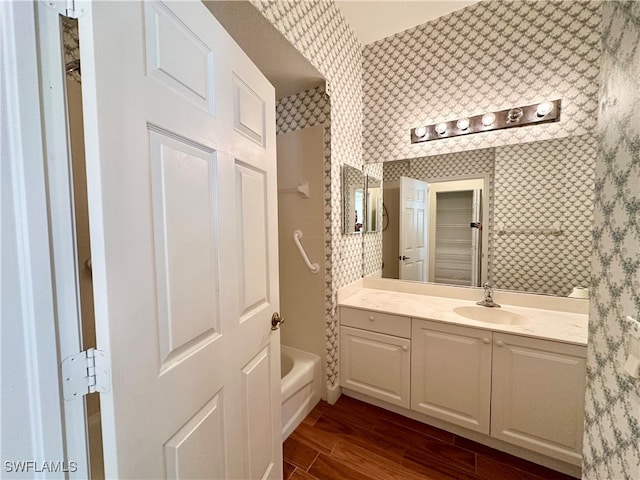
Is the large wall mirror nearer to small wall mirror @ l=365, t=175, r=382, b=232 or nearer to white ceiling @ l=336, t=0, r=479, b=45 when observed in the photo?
small wall mirror @ l=365, t=175, r=382, b=232

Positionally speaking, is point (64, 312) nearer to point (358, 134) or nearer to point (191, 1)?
point (191, 1)

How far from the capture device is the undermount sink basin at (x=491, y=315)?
1653 millimetres

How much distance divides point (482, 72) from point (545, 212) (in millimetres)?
1079

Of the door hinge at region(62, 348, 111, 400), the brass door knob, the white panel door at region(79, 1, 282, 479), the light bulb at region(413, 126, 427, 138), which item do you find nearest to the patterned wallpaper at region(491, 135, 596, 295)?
the light bulb at region(413, 126, 427, 138)

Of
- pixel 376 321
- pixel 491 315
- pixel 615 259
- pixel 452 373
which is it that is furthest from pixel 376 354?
pixel 615 259

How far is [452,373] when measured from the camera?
157cm

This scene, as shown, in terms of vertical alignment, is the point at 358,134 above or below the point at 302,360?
above

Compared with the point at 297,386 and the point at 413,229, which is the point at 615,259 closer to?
the point at 413,229

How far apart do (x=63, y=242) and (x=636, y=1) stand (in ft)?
4.67

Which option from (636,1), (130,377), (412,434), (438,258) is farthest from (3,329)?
(438,258)

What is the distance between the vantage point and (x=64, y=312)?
469mm

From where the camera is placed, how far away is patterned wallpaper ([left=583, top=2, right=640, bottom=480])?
645 mm

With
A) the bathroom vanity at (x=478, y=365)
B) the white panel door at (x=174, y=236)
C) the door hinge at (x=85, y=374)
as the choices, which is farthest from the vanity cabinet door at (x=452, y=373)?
the door hinge at (x=85, y=374)

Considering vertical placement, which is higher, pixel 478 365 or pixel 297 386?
pixel 478 365
